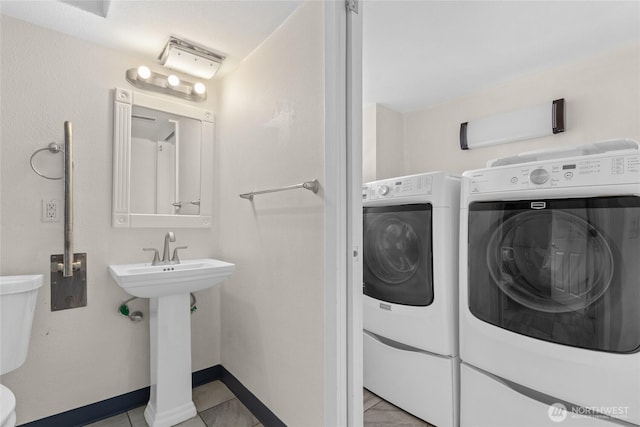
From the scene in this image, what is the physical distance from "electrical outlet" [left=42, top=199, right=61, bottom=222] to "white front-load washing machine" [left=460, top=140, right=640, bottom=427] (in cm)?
207

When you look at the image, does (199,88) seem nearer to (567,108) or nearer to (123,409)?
(123,409)

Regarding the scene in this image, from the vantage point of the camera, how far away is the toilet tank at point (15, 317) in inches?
50.6

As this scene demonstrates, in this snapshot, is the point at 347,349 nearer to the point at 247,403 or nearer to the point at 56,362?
the point at 247,403

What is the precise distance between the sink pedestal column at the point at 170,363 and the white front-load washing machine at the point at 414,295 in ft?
3.46

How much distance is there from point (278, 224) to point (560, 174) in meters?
1.24

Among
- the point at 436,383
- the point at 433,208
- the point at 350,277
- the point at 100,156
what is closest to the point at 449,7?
the point at 433,208

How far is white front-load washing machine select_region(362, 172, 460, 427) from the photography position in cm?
160

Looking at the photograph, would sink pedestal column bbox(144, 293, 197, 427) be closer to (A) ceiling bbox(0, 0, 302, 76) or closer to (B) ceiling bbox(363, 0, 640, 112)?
(A) ceiling bbox(0, 0, 302, 76)

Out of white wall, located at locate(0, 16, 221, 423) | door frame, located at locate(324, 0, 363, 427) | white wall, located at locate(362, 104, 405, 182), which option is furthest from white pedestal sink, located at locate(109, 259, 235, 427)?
white wall, located at locate(362, 104, 405, 182)

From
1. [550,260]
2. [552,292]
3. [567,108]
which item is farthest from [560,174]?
[567,108]

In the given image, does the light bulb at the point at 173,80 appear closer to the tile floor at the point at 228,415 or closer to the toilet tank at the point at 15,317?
the toilet tank at the point at 15,317

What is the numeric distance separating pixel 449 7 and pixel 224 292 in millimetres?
2090

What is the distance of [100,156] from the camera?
1749 mm

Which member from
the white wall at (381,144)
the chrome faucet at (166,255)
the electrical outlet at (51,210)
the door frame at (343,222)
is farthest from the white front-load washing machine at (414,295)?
the electrical outlet at (51,210)
